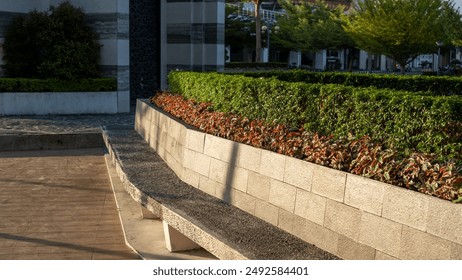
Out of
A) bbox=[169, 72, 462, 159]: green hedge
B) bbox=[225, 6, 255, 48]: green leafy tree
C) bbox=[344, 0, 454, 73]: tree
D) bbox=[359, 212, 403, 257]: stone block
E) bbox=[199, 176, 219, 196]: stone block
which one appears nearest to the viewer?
bbox=[359, 212, 403, 257]: stone block

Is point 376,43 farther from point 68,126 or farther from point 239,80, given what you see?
point 239,80

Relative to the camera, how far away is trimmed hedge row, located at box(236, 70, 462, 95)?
766 inches

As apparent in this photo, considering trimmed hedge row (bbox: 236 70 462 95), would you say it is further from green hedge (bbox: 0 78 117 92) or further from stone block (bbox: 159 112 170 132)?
green hedge (bbox: 0 78 117 92)

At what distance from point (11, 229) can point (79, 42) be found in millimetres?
15595

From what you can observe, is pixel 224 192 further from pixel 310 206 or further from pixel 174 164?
pixel 174 164

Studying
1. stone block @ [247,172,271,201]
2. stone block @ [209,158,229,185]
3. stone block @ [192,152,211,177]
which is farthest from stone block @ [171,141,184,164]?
stone block @ [247,172,271,201]

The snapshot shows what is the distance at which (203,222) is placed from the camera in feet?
26.7

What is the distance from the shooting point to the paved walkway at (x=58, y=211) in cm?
949

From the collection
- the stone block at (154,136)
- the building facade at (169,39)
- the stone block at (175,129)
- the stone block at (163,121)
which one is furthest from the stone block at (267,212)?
the building facade at (169,39)

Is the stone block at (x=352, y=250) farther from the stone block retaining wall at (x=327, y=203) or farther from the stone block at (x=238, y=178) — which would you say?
the stone block at (x=238, y=178)

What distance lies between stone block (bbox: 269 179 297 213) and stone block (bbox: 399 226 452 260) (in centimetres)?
188

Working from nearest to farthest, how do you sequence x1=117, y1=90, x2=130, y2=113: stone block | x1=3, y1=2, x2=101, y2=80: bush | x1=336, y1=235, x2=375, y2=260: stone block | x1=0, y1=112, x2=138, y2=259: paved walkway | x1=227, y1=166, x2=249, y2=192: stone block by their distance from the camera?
x1=336, y1=235, x2=375, y2=260: stone block < x1=227, y1=166, x2=249, y2=192: stone block < x1=0, y1=112, x2=138, y2=259: paved walkway < x1=3, y1=2, x2=101, y2=80: bush < x1=117, y1=90, x2=130, y2=113: stone block

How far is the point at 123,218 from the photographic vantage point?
36.1 ft
